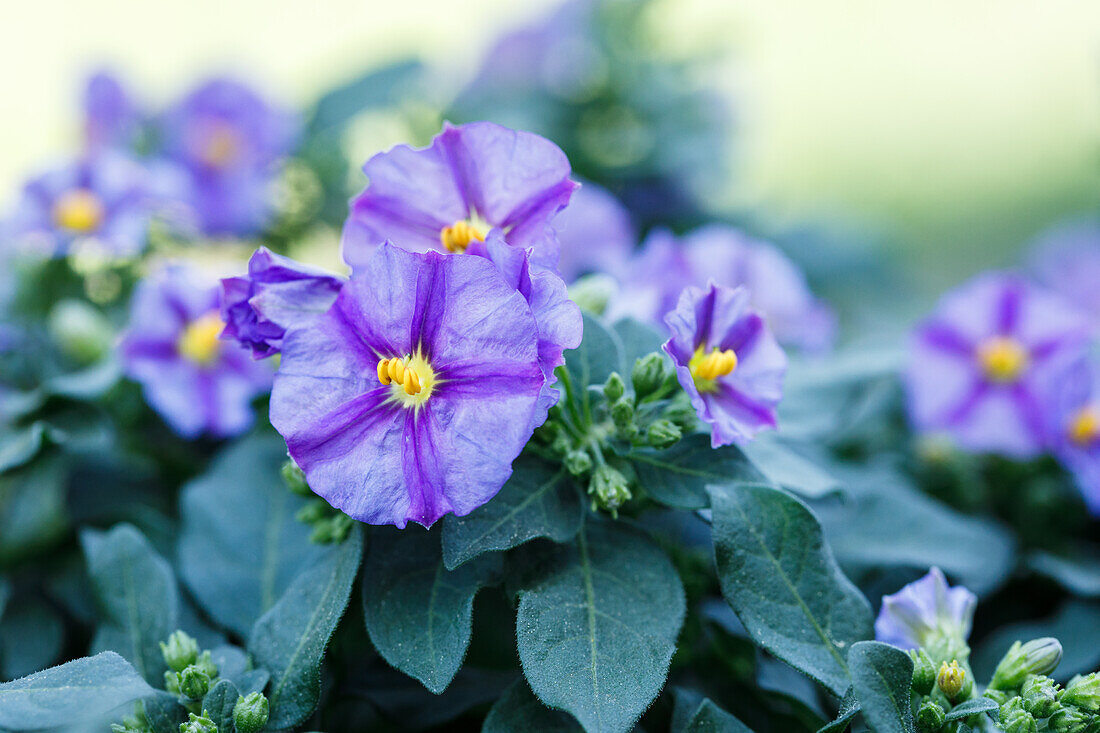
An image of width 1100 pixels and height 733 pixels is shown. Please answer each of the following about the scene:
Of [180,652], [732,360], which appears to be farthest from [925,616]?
[180,652]

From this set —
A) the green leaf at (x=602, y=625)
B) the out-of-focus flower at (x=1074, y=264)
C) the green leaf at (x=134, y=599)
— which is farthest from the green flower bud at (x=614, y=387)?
the out-of-focus flower at (x=1074, y=264)

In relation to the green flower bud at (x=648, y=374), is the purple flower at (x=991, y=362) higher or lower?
lower

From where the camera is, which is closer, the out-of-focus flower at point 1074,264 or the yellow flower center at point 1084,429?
the yellow flower center at point 1084,429

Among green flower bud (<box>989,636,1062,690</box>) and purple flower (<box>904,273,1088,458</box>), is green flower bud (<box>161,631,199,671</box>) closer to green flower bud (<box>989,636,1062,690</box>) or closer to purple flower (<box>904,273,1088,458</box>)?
green flower bud (<box>989,636,1062,690</box>)

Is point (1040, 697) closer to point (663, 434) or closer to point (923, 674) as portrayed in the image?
point (923, 674)

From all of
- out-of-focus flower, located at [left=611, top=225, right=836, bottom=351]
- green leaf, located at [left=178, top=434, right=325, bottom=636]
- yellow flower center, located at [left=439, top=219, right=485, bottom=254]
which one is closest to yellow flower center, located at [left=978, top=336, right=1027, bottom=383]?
out-of-focus flower, located at [left=611, top=225, right=836, bottom=351]

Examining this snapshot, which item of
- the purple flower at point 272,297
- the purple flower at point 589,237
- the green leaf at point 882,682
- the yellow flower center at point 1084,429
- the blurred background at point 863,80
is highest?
the purple flower at point 272,297

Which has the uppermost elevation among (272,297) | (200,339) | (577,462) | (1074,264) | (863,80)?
(272,297)

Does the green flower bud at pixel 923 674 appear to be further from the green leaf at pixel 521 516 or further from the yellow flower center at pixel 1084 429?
the yellow flower center at pixel 1084 429
